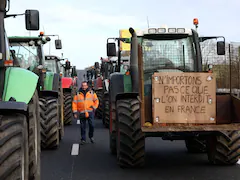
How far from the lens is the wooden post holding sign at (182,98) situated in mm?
8055

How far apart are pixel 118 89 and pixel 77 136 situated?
194 inches

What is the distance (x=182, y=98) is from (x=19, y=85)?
340cm

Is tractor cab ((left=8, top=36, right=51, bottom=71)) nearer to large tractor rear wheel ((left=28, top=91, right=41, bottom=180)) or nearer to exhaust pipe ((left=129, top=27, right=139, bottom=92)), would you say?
exhaust pipe ((left=129, top=27, right=139, bottom=92))

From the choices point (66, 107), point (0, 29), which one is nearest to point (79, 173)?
point (0, 29)

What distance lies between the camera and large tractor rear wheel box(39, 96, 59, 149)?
11320mm

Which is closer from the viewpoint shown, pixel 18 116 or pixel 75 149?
pixel 18 116

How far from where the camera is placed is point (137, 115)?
8562 millimetres

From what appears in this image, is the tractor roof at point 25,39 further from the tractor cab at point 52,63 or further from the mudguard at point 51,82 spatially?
the tractor cab at point 52,63

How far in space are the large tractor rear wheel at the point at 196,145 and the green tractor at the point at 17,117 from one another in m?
4.96

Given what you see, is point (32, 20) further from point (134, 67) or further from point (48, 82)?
point (48, 82)

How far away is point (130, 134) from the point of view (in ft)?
28.0

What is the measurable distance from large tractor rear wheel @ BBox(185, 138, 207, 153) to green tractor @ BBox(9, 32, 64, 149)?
10.1ft

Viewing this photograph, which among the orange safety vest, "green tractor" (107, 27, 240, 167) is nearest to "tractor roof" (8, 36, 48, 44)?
the orange safety vest

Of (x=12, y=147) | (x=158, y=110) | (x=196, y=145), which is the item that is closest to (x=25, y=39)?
(x=196, y=145)
